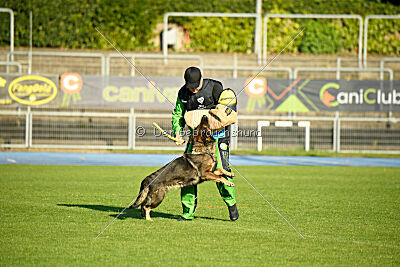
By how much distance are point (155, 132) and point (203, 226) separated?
11725 mm

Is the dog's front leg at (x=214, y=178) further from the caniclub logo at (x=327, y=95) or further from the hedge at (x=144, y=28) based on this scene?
the hedge at (x=144, y=28)

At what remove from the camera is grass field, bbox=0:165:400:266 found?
6379mm

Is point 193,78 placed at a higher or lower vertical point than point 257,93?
lower

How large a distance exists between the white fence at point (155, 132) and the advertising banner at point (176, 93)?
1.30 feet

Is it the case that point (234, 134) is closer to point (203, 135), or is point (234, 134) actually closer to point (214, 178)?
point (203, 135)

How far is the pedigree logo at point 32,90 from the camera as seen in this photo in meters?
19.9

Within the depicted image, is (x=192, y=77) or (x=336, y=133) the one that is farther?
(x=336, y=133)

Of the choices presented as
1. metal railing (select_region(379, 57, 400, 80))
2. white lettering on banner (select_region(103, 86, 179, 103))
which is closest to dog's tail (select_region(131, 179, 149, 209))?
white lettering on banner (select_region(103, 86, 179, 103))

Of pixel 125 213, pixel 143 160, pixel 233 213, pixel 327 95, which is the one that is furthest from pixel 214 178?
pixel 327 95

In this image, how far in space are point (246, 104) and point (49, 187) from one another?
31.4 feet

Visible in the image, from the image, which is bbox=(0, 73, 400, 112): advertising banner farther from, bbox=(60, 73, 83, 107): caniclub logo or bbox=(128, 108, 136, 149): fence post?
bbox=(128, 108, 136, 149): fence post

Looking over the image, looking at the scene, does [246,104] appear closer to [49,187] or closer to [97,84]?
[97,84]

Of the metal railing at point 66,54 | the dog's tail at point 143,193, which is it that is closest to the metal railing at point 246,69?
the metal railing at point 66,54

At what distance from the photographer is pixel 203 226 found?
812 cm
